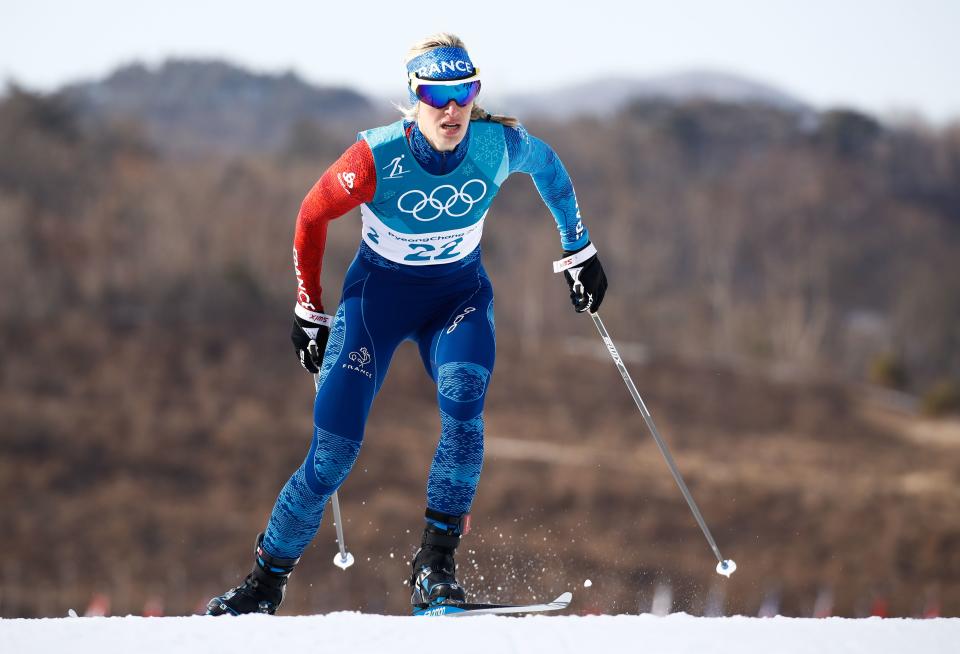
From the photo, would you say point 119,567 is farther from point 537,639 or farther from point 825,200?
point 825,200

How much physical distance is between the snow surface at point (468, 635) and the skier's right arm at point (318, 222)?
1271 millimetres

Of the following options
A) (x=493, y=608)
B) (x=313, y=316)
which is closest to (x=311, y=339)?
(x=313, y=316)

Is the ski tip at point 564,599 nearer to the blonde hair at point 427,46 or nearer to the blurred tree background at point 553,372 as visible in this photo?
the blonde hair at point 427,46

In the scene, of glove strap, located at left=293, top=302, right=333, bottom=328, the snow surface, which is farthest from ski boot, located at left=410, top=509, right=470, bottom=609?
glove strap, located at left=293, top=302, right=333, bottom=328

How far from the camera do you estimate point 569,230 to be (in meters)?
4.44

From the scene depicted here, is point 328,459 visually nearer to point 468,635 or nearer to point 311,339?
point 311,339

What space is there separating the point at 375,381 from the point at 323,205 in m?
0.71

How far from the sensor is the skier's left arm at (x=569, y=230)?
427 centimetres

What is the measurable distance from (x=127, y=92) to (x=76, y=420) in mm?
39837

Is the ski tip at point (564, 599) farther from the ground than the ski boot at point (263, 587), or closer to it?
farther from the ground

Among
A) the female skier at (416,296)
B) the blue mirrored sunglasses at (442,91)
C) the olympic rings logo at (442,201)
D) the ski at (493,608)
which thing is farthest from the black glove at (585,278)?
the ski at (493,608)

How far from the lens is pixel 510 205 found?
5522 centimetres

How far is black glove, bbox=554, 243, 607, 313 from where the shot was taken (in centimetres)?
444

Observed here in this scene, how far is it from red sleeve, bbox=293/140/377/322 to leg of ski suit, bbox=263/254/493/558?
0.48ft
